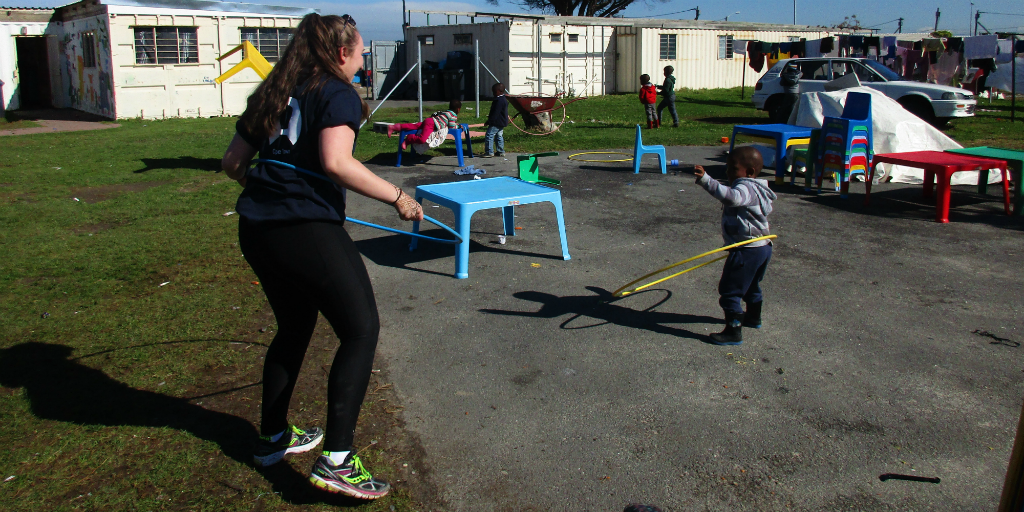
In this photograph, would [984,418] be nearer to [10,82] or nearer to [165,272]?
[165,272]

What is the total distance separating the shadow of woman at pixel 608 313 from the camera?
15.7 feet

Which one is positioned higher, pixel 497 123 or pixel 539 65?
pixel 539 65

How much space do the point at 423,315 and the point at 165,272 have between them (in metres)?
2.39

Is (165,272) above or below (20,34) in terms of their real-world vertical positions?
below

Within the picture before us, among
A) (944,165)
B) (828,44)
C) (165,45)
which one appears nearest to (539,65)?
(828,44)

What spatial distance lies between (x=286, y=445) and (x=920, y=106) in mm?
17182

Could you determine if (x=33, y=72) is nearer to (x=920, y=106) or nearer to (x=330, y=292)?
(x=920, y=106)

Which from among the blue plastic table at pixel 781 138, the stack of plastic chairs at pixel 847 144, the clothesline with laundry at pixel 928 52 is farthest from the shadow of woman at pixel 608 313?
the clothesline with laundry at pixel 928 52

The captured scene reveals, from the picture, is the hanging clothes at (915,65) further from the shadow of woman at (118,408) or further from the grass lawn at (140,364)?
the shadow of woman at (118,408)

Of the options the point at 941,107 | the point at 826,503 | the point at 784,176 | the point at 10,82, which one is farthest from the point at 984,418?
the point at 10,82

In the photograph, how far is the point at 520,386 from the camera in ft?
12.8

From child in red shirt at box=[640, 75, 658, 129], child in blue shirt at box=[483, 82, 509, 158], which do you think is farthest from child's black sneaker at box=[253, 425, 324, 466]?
child in red shirt at box=[640, 75, 658, 129]

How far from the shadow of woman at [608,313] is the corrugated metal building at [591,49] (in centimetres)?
2122

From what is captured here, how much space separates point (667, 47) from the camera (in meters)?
29.8
